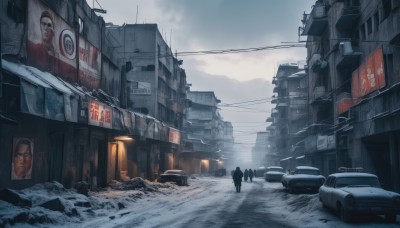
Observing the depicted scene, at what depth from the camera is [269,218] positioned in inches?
564

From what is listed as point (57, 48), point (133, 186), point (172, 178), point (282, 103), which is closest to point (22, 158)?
point (57, 48)

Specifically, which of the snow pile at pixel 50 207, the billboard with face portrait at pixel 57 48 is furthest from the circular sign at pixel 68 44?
the snow pile at pixel 50 207

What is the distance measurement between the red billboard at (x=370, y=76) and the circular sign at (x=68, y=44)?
1666 cm

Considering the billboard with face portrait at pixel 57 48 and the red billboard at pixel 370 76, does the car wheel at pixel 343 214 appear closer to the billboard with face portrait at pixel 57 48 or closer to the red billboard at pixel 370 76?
the red billboard at pixel 370 76

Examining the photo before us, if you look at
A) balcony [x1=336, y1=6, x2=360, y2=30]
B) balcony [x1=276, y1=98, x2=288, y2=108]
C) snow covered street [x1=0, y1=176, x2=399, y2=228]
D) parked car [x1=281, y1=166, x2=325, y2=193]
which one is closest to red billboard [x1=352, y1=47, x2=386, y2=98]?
parked car [x1=281, y1=166, x2=325, y2=193]

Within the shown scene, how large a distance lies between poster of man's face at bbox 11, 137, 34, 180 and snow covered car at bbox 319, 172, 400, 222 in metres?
12.0

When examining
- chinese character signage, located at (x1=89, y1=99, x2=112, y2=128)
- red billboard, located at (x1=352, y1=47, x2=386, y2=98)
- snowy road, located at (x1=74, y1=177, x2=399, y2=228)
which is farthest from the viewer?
red billboard, located at (x1=352, y1=47, x2=386, y2=98)

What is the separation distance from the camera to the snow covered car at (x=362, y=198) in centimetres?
1205

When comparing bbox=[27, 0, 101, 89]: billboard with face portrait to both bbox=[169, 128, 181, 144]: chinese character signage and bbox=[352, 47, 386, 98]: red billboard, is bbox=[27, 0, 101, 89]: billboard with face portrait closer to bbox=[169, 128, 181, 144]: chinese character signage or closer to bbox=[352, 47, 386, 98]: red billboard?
bbox=[352, 47, 386, 98]: red billboard

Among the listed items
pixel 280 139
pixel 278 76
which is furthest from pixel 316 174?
pixel 278 76

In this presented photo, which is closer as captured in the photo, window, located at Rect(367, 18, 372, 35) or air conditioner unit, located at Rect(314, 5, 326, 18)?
window, located at Rect(367, 18, 372, 35)

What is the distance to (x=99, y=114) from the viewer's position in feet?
73.3

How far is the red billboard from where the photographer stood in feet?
72.8

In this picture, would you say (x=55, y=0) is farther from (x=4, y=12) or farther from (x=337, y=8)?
(x=337, y=8)
